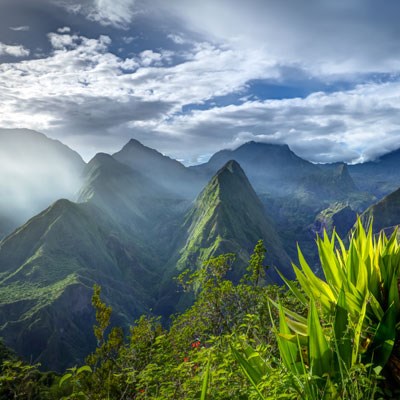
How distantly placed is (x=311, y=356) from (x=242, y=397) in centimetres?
141

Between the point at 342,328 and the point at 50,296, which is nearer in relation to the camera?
the point at 342,328

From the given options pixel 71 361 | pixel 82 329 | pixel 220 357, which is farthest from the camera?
pixel 82 329

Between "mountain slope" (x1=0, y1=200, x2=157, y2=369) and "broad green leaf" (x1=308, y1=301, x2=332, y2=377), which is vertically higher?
"broad green leaf" (x1=308, y1=301, x2=332, y2=377)

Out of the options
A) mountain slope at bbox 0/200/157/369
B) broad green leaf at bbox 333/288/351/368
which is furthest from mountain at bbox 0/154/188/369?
broad green leaf at bbox 333/288/351/368

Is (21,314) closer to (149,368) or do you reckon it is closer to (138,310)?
(138,310)

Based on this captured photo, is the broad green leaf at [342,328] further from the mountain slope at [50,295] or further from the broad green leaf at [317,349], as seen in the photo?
the mountain slope at [50,295]

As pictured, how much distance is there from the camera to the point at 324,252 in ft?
13.7

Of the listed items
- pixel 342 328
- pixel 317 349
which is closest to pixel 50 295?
pixel 342 328

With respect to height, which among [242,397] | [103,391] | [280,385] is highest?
[280,385]

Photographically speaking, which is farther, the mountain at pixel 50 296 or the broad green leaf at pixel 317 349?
the mountain at pixel 50 296

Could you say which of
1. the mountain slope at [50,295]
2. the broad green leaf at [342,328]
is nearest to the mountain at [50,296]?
the mountain slope at [50,295]

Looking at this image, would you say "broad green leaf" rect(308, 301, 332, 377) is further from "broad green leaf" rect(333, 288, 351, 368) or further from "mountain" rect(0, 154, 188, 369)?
"mountain" rect(0, 154, 188, 369)

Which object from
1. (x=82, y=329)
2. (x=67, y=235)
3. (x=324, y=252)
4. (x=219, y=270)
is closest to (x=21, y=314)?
(x=82, y=329)

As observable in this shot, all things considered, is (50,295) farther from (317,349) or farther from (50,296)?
(317,349)
